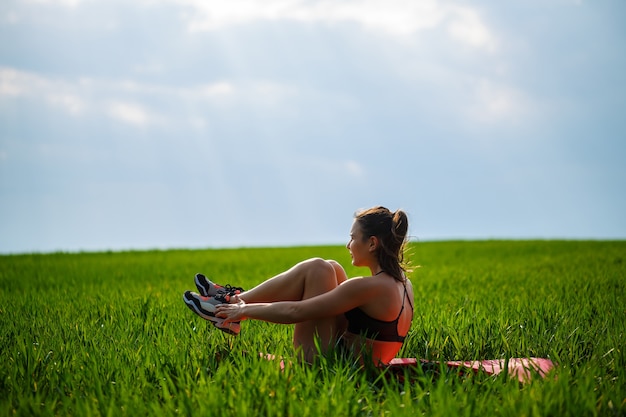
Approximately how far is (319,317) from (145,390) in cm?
143

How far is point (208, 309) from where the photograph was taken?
231 inches

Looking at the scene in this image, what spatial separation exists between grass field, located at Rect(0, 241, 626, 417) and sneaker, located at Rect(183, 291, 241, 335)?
242 mm

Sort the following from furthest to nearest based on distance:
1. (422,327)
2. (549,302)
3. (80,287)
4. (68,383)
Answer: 1. (80,287)
2. (549,302)
3. (422,327)
4. (68,383)

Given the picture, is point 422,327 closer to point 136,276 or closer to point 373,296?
point 373,296

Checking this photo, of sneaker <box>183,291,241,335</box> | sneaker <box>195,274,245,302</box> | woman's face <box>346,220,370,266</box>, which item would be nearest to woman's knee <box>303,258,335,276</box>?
woman's face <box>346,220,370,266</box>

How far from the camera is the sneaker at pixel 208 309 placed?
5.78m

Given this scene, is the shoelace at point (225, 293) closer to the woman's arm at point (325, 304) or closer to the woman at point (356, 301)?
the woman at point (356, 301)

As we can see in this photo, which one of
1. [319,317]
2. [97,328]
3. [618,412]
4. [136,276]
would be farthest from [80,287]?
[618,412]

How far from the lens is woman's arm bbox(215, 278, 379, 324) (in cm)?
507

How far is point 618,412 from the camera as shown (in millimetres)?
4340

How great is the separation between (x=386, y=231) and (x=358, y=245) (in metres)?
0.25

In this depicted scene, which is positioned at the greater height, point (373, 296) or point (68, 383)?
point (373, 296)

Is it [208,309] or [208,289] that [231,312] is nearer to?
[208,309]

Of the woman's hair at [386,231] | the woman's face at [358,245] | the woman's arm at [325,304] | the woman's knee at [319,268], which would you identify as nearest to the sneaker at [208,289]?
the woman's arm at [325,304]
